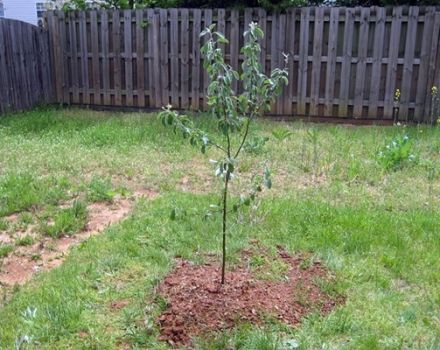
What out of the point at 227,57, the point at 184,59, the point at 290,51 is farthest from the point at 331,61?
the point at 184,59

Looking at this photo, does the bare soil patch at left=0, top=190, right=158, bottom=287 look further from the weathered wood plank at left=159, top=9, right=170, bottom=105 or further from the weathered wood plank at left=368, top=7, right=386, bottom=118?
the weathered wood plank at left=368, top=7, right=386, bottom=118

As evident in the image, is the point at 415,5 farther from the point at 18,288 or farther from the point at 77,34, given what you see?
the point at 18,288

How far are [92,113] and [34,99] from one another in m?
1.12

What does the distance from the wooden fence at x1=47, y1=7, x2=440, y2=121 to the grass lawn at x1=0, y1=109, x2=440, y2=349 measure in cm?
93

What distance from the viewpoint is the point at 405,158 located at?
17.3 feet

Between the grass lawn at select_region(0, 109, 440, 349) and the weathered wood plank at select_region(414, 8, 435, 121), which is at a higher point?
the weathered wood plank at select_region(414, 8, 435, 121)

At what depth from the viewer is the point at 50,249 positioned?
12.1 feet

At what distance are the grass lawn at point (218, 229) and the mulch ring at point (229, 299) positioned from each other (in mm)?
70

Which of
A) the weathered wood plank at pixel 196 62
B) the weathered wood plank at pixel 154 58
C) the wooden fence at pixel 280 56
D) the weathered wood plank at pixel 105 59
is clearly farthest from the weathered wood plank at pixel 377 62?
the weathered wood plank at pixel 105 59

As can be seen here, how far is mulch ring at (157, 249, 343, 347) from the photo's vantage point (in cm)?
261

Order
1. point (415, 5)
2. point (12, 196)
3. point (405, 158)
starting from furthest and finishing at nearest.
Answer: 1. point (415, 5)
2. point (405, 158)
3. point (12, 196)

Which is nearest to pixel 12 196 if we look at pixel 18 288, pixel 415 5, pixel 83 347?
pixel 18 288

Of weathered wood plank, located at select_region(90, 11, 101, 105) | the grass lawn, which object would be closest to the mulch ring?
the grass lawn

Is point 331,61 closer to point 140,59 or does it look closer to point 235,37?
point 235,37
